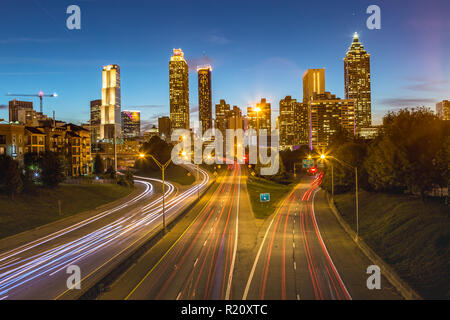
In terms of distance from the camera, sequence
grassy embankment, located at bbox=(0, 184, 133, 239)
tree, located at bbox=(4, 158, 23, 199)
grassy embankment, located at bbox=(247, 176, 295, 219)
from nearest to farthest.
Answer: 1. grassy embankment, located at bbox=(0, 184, 133, 239)
2. tree, located at bbox=(4, 158, 23, 199)
3. grassy embankment, located at bbox=(247, 176, 295, 219)

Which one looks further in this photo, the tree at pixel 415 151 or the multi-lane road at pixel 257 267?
the tree at pixel 415 151

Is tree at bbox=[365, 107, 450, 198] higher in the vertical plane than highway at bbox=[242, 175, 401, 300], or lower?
higher

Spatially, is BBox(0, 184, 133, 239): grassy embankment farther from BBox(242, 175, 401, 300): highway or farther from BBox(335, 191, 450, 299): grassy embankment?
BBox(335, 191, 450, 299): grassy embankment

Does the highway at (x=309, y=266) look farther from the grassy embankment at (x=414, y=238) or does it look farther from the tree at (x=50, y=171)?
the tree at (x=50, y=171)

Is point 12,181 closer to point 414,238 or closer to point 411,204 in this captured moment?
point 414,238

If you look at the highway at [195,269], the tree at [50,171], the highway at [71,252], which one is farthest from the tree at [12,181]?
the highway at [195,269]

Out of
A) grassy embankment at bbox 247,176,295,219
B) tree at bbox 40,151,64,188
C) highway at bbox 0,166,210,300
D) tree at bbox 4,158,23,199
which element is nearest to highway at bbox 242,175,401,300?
grassy embankment at bbox 247,176,295,219
